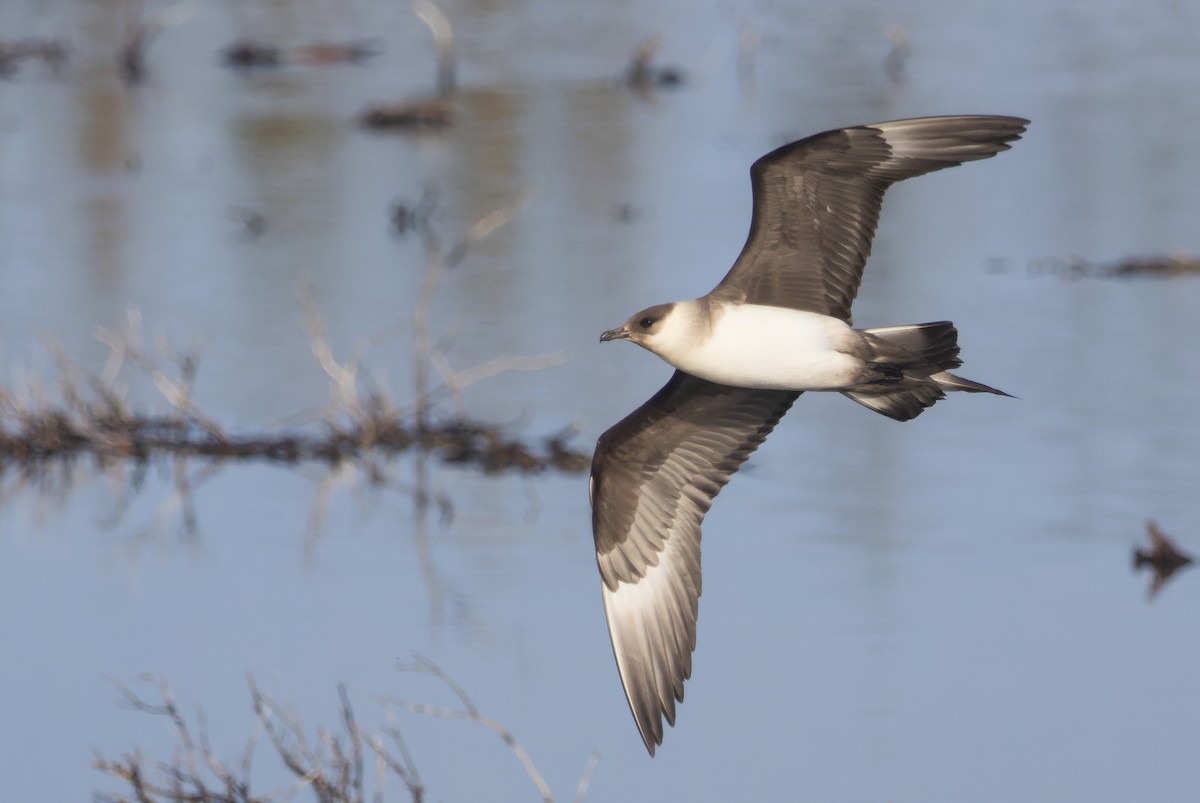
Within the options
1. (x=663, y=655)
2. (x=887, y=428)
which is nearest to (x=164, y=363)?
(x=887, y=428)

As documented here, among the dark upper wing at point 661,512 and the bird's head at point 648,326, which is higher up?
the bird's head at point 648,326

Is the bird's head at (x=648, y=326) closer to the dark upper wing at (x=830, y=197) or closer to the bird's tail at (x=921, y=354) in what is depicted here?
the dark upper wing at (x=830, y=197)

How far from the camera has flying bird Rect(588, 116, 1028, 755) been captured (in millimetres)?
5352

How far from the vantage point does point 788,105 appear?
20.2 metres

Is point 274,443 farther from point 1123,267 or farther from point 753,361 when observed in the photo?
point 1123,267

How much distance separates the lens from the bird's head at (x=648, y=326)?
5375 millimetres

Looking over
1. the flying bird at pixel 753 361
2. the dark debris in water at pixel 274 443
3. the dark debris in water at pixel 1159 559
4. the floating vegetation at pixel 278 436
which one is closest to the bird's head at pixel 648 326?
the flying bird at pixel 753 361

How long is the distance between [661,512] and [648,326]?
81 cm

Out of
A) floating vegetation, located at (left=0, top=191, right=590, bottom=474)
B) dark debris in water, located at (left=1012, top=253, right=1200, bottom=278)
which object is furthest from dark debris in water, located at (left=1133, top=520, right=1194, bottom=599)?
dark debris in water, located at (left=1012, top=253, right=1200, bottom=278)

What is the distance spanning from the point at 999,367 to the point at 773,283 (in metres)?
6.37

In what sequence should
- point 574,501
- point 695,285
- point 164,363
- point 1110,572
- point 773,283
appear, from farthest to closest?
point 695,285
point 164,363
point 574,501
point 1110,572
point 773,283

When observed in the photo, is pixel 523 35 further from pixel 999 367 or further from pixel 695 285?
pixel 999 367

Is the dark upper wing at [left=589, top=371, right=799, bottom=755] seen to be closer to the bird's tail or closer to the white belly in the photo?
the white belly

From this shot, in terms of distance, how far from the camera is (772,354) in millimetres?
5336
